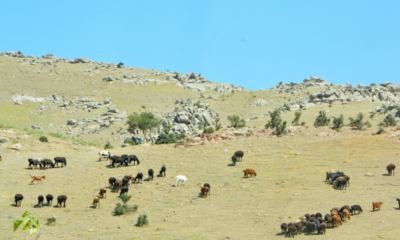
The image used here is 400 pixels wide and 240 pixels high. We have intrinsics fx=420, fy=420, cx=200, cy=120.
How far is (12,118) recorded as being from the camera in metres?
66.1

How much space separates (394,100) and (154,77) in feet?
179

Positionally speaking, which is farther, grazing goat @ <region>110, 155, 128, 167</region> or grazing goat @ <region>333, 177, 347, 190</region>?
grazing goat @ <region>110, 155, 128, 167</region>

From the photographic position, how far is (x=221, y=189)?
79.8 feet

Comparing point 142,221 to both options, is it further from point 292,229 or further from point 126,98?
point 126,98

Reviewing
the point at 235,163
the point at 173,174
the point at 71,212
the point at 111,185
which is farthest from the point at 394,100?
the point at 71,212

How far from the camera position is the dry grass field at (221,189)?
18.1 metres

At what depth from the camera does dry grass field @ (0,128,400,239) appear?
18125 millimetres

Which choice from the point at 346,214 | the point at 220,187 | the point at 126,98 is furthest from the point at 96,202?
the point at 126,98

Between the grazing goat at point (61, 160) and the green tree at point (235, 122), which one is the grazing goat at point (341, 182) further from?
the green tree at point (235, 122)

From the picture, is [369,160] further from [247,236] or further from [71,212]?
[71,212]

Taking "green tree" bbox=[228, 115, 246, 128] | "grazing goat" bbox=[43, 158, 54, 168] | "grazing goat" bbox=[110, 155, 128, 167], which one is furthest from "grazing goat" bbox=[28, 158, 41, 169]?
"green tree" bbox=[228, 115, 246, 128]

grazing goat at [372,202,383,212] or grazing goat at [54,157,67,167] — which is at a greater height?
grazing goat at [54,157,67,167]

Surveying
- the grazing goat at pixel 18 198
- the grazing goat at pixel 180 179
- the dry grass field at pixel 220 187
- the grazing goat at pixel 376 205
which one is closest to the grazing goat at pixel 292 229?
the dry grass field at pixel 220 187

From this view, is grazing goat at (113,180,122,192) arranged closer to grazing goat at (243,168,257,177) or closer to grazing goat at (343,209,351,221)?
grazing goat at (243,168,257,177)
